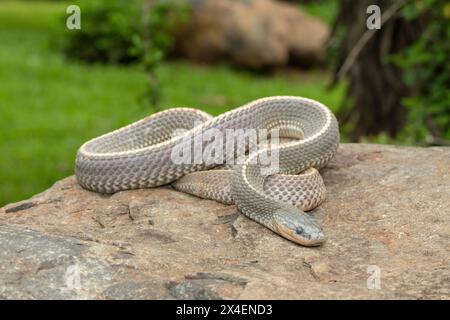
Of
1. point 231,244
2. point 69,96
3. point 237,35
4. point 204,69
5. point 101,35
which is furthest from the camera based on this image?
point 204,69

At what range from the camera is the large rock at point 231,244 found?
17.7 feet

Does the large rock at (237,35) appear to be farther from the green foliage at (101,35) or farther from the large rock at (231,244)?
the large rock at (231,244)

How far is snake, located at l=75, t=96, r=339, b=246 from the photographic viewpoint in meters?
7.15

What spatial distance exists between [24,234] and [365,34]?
7390 millimetres

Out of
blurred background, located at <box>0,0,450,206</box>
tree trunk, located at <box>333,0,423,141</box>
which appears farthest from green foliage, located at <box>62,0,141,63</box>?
tree trunk, located at <box>333,0,423,141</box>

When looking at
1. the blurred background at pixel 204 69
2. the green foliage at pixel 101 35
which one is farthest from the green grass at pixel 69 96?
the green foliage at pixel 101 35

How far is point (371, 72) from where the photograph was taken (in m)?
13.4

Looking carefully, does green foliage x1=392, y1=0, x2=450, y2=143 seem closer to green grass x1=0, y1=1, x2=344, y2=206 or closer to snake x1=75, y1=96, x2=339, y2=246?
green grass x1=0, y1=1, x2=344, y2=206

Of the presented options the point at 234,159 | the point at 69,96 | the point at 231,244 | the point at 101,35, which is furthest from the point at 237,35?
the point at 231,244

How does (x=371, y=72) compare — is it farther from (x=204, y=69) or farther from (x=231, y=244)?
(x=204, y=69)

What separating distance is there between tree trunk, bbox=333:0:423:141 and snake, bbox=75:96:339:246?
473 cm

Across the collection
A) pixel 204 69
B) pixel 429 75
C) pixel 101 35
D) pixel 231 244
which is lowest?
pixel 204 69

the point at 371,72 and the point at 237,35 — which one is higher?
the point at 371,72

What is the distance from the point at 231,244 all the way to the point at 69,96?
41.4 feet
